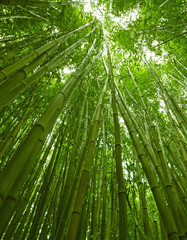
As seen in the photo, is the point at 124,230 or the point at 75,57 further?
the point at 75,57

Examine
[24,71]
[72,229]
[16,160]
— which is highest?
[24,71]

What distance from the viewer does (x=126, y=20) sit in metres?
3.35

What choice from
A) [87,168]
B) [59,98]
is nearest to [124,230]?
[87,168]

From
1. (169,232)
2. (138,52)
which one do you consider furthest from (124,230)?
(138,52)

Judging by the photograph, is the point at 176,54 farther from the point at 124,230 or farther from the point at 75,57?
the point at 124,230

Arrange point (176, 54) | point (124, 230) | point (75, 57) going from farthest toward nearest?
1. point (176, 54)
2. point (75, 57)
3. point (124, 230)

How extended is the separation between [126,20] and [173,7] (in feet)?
2.74

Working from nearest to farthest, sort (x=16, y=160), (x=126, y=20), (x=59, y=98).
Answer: (x=16, y=160)
(x=59, y=98)
(x=126, y=20)

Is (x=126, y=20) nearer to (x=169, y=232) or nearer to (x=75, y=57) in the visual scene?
(x=75, y=57)

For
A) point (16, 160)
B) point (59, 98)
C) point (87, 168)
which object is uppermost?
point (59, 98)

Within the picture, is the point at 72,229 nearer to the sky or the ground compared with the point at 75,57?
nearer to the ground

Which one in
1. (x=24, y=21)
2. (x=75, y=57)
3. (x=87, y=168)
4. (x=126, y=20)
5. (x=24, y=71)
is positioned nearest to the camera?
(x=87, y=168)

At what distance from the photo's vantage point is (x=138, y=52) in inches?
126

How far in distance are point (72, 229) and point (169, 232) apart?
0.47m
